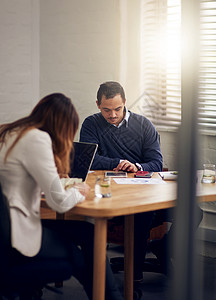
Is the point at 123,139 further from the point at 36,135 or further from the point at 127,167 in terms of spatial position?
the point at 36,135

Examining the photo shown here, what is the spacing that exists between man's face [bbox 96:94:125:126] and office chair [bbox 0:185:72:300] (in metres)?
1.37

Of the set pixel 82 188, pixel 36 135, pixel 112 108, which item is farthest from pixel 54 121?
pixel 112 108

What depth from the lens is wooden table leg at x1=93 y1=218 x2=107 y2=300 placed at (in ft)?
5.84

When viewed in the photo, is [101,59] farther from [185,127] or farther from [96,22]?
[185,127]

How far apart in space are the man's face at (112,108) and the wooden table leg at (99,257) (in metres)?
1.26

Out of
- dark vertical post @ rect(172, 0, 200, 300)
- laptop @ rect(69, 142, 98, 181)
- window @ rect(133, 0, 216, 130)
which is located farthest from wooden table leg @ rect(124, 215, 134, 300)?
dark vertical post @ rect(172, 0, 200, 300)

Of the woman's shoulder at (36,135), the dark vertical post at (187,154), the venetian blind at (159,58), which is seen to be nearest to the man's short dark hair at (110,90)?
the venetian blind at (159,58)

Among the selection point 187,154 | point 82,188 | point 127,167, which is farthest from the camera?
point 127,167

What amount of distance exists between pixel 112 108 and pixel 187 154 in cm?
245

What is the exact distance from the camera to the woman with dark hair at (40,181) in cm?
167

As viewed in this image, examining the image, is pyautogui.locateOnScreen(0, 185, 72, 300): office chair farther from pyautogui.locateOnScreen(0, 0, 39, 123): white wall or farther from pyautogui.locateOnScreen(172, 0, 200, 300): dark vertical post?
pyautogui.locateOnScreen(0, 0, 39, 123): white wall

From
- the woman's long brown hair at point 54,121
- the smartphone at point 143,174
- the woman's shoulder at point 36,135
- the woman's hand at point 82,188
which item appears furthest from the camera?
the smartphone at point 143,174

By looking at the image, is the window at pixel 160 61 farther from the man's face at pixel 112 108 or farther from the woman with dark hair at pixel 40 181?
the woman with dark hair at pixel 40 181

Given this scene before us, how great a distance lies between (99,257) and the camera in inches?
70.4
